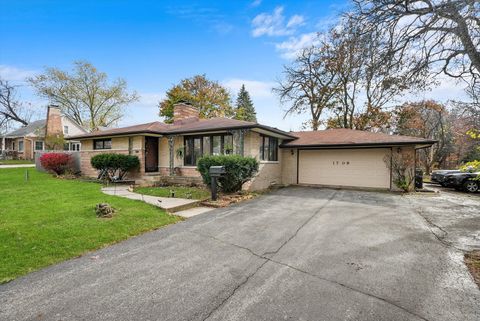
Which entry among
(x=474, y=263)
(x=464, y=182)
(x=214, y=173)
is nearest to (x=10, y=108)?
(x=214, y=173)

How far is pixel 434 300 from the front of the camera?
2725 mm

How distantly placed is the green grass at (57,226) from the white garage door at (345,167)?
9.45 m

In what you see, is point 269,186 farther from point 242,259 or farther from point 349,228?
point 242,259

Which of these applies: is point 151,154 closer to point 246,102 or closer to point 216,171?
point 216,171

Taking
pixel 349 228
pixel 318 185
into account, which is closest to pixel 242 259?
pixel 349 228

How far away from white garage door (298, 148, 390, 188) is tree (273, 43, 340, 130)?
39.6 ft

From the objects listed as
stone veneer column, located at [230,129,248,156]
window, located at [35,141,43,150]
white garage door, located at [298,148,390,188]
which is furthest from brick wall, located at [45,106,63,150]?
white garage door, located at [298,148,390,188]

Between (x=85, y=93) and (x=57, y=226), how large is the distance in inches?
1287

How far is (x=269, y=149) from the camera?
1301cm

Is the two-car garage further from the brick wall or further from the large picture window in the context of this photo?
the brick wall

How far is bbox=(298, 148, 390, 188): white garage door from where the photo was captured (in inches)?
478

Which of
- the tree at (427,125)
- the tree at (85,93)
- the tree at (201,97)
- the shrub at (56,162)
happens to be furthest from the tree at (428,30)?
the tree at (85,93)

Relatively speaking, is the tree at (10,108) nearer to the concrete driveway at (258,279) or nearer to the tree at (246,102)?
the tree at (246,102)

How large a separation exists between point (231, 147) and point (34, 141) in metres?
31.5
